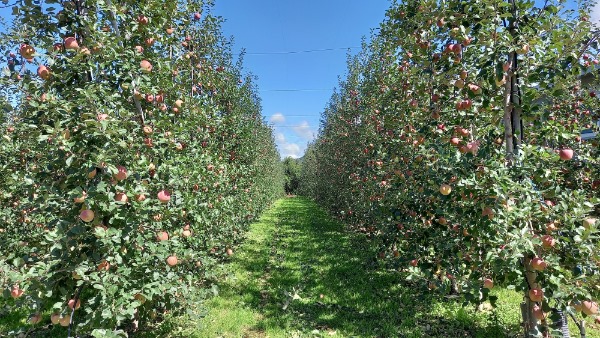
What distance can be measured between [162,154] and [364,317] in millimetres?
3996

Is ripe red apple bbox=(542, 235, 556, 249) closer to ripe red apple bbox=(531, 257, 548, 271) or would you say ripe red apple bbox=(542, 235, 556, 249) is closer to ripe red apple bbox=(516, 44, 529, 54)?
ripe red apple bbox=(531, 257, 548, 271)

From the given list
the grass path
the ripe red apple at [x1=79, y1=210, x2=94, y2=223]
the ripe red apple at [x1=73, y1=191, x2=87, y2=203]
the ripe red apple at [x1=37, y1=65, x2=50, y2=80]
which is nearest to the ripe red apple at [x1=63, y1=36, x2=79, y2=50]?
the ripe red apple at [x1=37, y1=65, x2=50, y2=80]

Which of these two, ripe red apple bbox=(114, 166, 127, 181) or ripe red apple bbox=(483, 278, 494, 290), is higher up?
ripe red apple bbox=(114, 166, 127, 181)

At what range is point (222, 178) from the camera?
6938mm

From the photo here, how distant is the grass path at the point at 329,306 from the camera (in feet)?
16.0

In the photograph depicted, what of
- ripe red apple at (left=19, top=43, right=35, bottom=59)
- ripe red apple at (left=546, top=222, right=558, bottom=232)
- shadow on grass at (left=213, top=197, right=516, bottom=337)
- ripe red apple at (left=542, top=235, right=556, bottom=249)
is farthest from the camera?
shadow on grass at (left=213, top=197, right=516, bottom=337)

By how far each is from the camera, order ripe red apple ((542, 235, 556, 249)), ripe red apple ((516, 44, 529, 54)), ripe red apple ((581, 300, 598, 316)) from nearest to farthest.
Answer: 1. ripe red apple ((581, 300, 598, 316))
2. ripe red apple ((542, 235, 556, 249))
3. ripe red apple ((516, 44, 529, 54))

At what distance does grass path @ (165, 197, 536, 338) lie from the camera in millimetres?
4891

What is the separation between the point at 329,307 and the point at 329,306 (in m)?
0.04

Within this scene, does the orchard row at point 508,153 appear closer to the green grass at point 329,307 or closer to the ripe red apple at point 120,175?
the green grass at point 329,307

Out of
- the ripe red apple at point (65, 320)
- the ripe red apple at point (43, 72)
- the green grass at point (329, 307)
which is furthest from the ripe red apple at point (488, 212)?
the ripe red apple at point (43, 72)

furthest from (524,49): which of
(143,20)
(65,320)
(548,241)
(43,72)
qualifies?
(65,320)

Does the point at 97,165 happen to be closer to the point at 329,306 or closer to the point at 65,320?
the point at 65,320

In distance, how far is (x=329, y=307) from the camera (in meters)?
5.79
